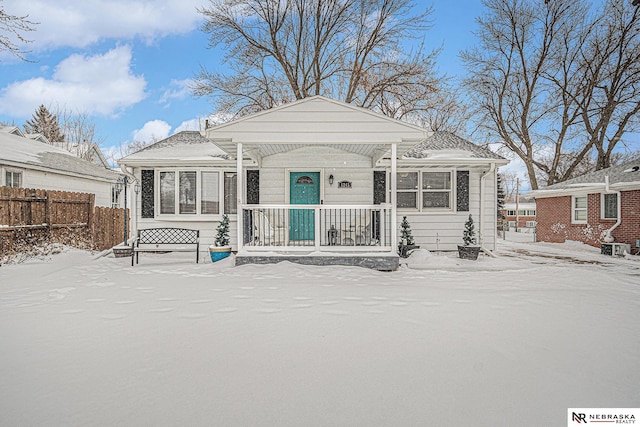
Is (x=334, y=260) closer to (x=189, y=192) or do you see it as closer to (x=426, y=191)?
(x=426, y=191)

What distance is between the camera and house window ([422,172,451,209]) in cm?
965

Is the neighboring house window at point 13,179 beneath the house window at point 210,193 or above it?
above

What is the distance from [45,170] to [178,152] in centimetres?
700

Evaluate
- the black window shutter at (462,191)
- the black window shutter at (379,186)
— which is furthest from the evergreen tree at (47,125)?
the black window shutter at (462,191)

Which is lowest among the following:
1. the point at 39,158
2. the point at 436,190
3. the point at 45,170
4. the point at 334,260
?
the point at 334,260

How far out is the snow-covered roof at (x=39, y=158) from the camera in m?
12.0

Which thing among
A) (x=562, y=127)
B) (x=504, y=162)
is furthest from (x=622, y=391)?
(x=562, y=127)

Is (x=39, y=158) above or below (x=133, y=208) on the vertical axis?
above

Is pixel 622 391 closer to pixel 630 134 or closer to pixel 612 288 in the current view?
pixel 612 288

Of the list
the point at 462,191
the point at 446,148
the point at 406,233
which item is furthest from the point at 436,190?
the point at 406,233

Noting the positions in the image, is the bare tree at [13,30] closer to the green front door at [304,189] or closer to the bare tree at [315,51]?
the green front door at [304,189]

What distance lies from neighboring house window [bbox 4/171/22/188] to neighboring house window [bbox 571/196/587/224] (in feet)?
66.7

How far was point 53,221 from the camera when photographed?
983 centimetres

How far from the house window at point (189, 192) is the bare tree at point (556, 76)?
17.3 meters
